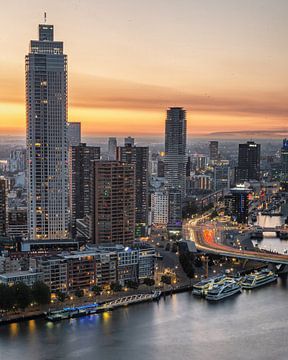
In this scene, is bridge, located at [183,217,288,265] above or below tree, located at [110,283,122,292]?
above

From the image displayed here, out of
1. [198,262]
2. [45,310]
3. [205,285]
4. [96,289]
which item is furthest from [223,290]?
[45,310]

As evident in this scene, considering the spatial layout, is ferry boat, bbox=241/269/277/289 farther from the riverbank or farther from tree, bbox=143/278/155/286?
tree, bbox=143/278/155/286

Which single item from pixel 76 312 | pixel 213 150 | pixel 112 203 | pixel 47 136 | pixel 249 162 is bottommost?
pixel 76 312

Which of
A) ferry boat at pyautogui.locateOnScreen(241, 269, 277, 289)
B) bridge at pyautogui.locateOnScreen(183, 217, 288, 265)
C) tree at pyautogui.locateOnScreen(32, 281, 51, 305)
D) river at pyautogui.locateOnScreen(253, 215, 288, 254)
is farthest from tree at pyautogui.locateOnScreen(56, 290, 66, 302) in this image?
river at pyautogui.locateOnScreen(253, 215, 288, 254)

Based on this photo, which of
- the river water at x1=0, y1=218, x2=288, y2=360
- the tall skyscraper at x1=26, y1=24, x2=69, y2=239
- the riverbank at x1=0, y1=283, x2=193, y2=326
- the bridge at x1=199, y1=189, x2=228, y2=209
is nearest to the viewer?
the river water at x1=0, y1=218, x2=288, y2=360

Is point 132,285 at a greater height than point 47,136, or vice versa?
point 47,136

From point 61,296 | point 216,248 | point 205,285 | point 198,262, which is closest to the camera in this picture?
point 61,296

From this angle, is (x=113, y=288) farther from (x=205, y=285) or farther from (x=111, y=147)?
(x=111, y=147)
